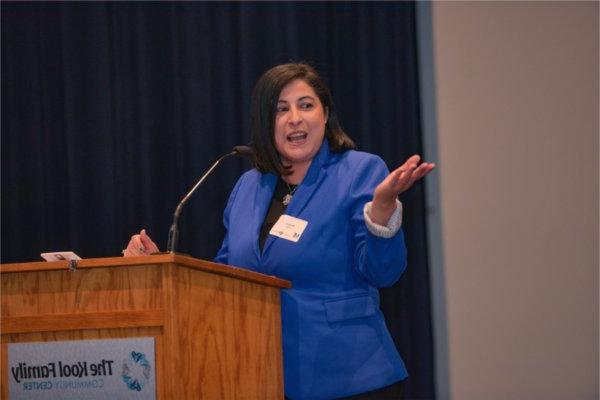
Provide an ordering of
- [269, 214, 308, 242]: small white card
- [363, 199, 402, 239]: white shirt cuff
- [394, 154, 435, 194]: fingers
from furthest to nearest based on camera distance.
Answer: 1. [269, 214, 308, 242]: small white card
2. [363, 199, 402, 239]: white shirt cuff
3. [394, 154, 435, 194]: fingers

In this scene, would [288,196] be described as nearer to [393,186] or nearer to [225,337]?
[393,186]

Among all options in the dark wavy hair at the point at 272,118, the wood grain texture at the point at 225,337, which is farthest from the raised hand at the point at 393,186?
the dark wavy hair at the point at 272,118

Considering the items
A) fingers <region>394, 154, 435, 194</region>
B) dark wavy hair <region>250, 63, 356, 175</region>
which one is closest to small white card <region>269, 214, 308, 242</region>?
dark wavy hair <region>250, 63, 356, 175</region>

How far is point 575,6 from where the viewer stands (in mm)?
4230

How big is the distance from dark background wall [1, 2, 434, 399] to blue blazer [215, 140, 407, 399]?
1945mm

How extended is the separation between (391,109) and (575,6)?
1.14 m

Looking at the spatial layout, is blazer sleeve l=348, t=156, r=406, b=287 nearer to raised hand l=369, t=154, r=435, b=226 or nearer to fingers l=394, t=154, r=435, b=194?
raised hand l=369, t=154, r=435, b=226

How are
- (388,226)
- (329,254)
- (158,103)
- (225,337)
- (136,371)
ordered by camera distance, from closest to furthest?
(136,371), (225,337), (388,226), (329,254), (158,103)

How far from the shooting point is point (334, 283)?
2098 millimetres

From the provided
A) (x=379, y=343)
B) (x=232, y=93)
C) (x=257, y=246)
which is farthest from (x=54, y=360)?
(x=232, y=93)

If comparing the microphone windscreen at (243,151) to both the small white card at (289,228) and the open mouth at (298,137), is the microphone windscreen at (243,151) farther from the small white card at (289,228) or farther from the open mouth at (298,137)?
the small white card at (289,228)

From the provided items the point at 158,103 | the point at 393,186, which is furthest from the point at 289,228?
the point at 158,103

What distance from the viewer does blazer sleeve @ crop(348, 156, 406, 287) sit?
2.00 meters

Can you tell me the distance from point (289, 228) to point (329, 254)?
135mm
